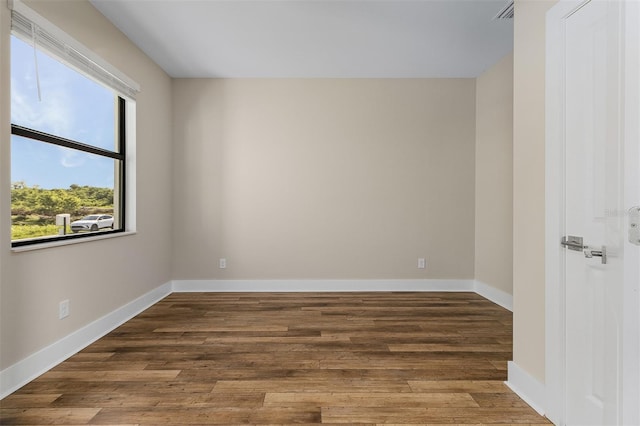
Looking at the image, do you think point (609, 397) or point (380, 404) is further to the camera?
point (380, 404)

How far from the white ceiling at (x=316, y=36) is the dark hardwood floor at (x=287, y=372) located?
2.77 m

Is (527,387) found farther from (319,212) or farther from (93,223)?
(93,223)

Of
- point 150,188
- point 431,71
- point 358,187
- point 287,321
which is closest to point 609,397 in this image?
point 287,321

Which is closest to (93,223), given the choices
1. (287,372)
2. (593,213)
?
(287,372)

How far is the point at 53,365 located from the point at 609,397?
Result: 10.5 ft

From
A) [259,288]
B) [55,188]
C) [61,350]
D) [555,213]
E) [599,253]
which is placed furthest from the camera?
[259,288]

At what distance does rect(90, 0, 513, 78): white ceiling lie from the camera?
288 centimetres

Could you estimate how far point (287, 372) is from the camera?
2.29 meters

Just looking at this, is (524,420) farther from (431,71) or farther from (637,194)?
(431,71)

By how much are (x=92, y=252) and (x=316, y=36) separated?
2.80 metres

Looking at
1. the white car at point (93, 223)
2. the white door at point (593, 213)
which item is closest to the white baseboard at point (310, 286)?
the white car at point (93, 223)

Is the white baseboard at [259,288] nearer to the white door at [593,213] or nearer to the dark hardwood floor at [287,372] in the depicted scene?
the dark hardwood floor at [287,372]

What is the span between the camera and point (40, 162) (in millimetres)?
2418

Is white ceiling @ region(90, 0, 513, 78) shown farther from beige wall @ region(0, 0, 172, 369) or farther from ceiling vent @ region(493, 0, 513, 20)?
beige wall @ region(0, 0, 172, 369)
